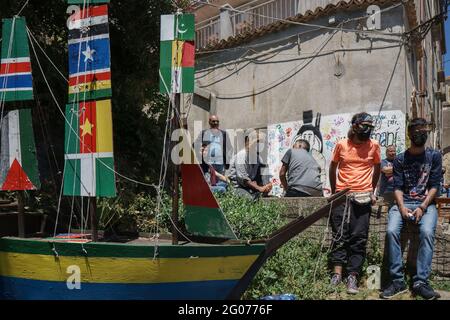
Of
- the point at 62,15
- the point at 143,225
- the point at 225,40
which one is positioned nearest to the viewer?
the point at 143,225

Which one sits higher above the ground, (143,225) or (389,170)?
(389,170)

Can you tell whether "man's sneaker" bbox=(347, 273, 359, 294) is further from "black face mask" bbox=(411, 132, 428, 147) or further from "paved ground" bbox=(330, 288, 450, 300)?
"black face mask" bbox=(411, 132, 428, 147)

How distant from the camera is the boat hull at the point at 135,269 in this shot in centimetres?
425

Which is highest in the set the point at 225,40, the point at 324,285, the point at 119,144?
the point at 225,40

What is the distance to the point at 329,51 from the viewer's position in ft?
36.4

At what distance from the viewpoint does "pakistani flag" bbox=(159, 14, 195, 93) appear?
4703 mm

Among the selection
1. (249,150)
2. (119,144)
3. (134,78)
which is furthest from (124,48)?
(249,150)

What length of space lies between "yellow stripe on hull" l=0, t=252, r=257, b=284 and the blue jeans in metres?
1.81

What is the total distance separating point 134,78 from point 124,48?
547 millimetres

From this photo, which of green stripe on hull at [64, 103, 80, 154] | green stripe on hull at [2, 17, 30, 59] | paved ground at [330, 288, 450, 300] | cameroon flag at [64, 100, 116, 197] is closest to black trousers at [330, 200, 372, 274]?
paved ground at [330, 288, 450, 300]

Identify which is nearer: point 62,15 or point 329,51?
point 62,15

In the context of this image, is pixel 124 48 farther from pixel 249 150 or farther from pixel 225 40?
pixel 225 40

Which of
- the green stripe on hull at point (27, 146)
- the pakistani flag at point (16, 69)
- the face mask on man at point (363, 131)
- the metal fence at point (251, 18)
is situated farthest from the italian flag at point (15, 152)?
the metal fence at point (251, 18)

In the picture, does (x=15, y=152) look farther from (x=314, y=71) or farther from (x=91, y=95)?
(x=314, y=71)
